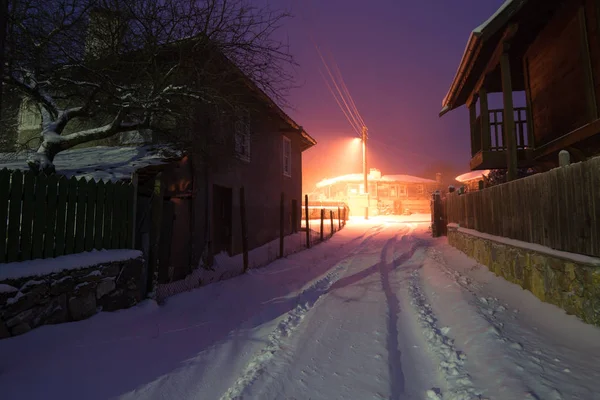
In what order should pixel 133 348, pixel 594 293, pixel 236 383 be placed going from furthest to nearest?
1. pixel 133 348
2. pixel 594 293
3. pixel 236 383

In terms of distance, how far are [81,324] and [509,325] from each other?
5.11 m

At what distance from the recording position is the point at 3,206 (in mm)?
3498

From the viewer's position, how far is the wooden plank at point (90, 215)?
14.6ft

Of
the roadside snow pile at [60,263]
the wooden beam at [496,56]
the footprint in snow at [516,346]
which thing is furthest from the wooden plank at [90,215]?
the wooden beam at [496,56]

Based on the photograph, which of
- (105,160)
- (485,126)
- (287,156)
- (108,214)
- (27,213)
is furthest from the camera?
(287,156)

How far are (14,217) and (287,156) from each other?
13.2 m

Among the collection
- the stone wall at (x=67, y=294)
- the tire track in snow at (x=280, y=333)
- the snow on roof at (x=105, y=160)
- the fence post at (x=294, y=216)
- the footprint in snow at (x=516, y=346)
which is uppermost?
the snow on roof at (x=105, y=160)

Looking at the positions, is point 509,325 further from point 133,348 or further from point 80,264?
point 80,264

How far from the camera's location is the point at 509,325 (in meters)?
3.68

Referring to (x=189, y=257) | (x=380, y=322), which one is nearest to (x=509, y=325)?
(x=380, y=322)

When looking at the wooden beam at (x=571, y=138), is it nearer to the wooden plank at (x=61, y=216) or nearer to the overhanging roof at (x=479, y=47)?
the overhanging roof at (x=479, y=47)

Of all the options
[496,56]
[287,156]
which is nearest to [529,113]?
[496,56]

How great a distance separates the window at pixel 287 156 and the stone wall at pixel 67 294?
11.4 metres

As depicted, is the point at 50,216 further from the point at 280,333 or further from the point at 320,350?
the point at 320,350
